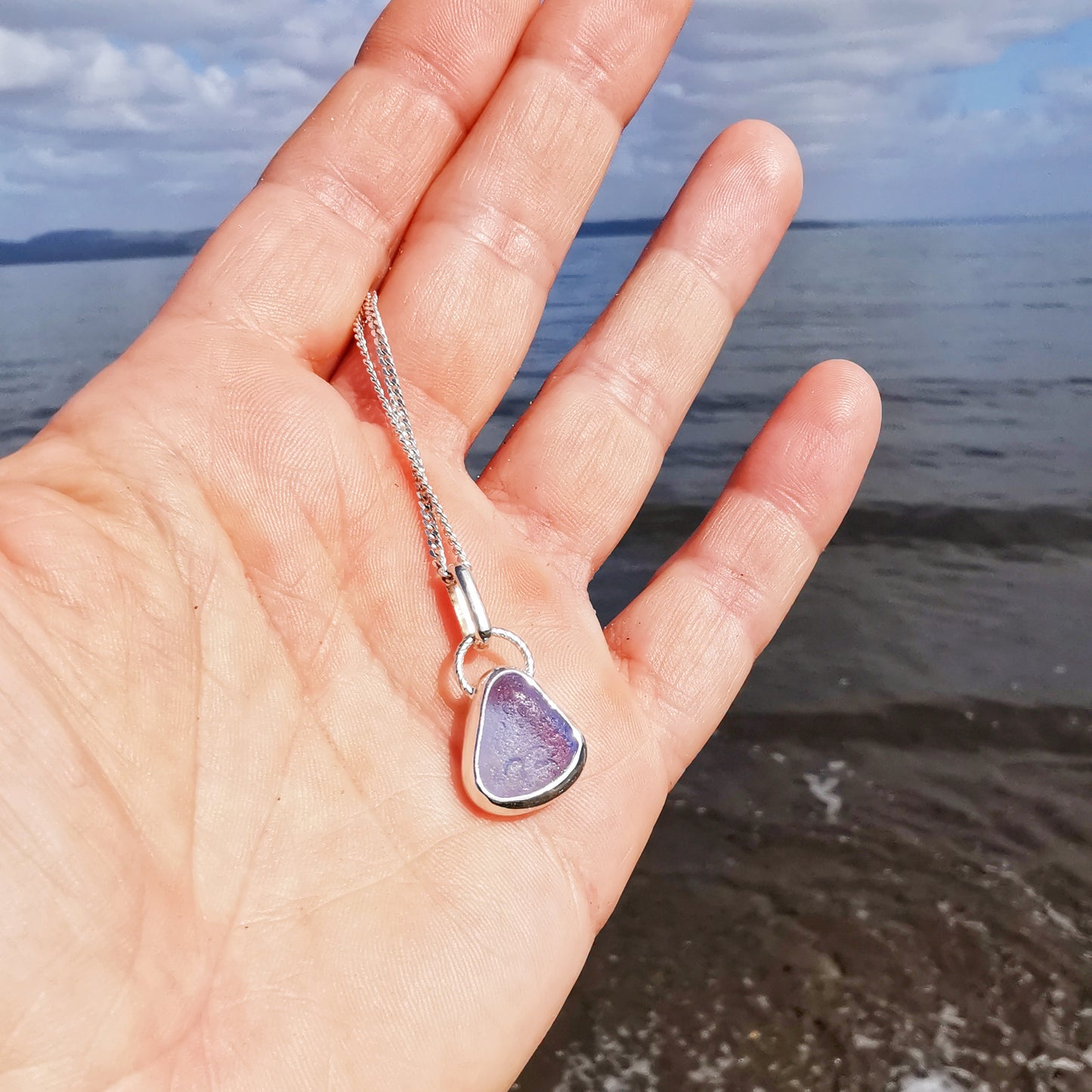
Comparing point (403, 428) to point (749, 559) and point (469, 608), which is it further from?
point (749, 559)

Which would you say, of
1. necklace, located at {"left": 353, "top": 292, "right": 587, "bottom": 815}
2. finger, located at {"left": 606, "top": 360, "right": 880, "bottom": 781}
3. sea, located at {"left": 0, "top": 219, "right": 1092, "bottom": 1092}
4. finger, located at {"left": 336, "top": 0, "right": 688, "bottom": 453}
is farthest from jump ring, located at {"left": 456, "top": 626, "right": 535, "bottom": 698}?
sea, located at {"left": 0, "top": 219, "right": 1092, "bottom": 1092}

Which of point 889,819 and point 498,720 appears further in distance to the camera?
point 889,819

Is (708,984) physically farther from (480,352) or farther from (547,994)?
(480,352)

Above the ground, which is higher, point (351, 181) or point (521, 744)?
point (351, 181)

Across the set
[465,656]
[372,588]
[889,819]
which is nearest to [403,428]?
[372,588]

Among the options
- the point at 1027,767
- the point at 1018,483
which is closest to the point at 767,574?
the point at 1027,767

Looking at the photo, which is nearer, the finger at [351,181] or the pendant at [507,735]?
the pendant at [507,735]

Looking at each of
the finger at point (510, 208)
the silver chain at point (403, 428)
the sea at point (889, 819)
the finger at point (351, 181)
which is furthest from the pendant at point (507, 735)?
the sea at point (889, 819)

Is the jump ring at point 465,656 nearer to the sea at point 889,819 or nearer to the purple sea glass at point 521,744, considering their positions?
the purple sea glass at point 521,744
